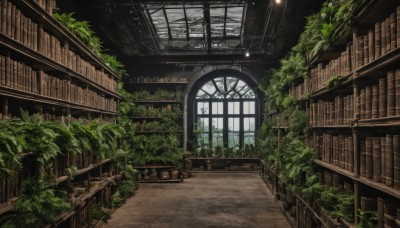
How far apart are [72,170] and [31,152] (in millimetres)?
1109

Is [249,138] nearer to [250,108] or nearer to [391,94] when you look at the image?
[250,108]

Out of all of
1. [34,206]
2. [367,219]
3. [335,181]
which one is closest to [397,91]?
[367,219]

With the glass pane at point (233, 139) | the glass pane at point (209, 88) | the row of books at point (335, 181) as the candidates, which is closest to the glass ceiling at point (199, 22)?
the glass pane at point (209, 88)

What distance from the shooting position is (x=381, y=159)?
9.14 ft

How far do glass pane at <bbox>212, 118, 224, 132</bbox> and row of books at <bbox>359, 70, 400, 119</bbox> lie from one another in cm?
1044

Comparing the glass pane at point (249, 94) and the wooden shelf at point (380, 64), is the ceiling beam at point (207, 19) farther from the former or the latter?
the wooden shelf at point (380, 64)

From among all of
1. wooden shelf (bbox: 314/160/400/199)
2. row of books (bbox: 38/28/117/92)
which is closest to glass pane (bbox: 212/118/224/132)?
row of books (bbox: 38/28/117/92)

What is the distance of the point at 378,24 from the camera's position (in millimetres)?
2834

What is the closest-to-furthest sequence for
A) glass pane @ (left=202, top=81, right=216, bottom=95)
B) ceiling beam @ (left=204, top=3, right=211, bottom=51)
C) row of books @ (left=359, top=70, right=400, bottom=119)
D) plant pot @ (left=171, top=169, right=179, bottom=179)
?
row of books @ (left=359, top=70, right=400, bottom=119) < ceiling beam @ (left=204, top=3, right=211, bottom=51) < plant pot @ (left=171, top=169, right=179, bottom=179) < glass pane @ (left=202, top=81, right=216, bottom=95)

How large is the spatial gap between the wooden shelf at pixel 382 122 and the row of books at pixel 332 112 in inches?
13.5

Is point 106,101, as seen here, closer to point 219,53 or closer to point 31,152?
point 31,152

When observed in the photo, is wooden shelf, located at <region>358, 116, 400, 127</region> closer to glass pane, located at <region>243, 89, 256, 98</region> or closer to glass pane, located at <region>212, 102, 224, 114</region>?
glass pane, located at <region>243, 89, 256, 98</region>

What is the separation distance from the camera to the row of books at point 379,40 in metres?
2.54

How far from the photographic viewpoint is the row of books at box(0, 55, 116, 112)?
318cm
